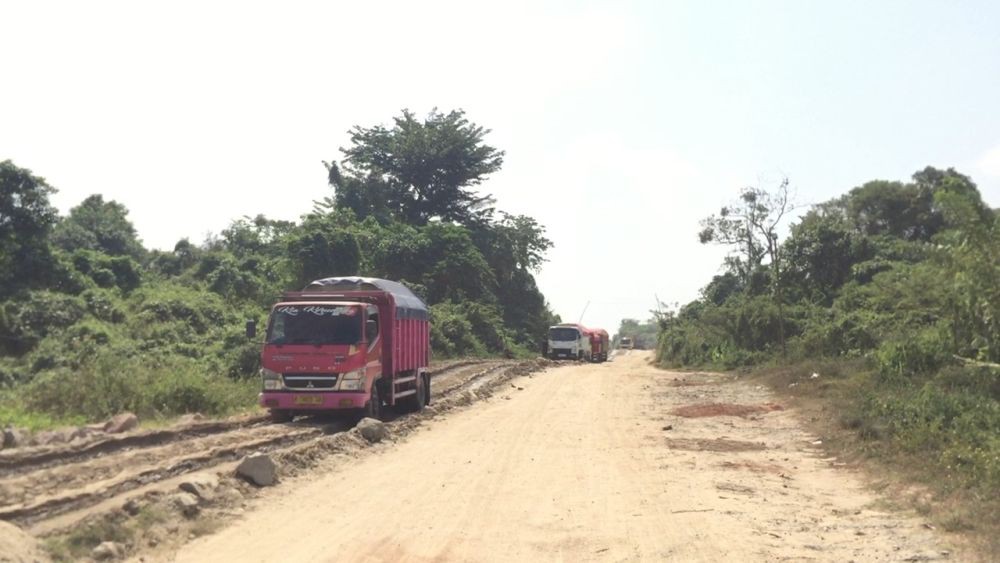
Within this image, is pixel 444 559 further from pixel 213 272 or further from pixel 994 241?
pixel 213 272

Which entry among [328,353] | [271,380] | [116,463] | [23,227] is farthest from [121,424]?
[23,227]

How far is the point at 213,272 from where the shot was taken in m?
54.9

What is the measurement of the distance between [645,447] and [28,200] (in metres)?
34.8

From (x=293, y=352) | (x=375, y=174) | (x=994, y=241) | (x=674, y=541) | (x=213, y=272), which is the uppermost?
(x=375, y=174)

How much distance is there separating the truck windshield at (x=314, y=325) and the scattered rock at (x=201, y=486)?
23.2 ft

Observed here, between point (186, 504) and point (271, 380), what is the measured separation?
8163 mm

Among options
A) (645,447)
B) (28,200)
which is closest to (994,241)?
(645,447)

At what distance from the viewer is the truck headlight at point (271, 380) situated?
18.0m

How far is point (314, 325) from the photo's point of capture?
59.8 ft

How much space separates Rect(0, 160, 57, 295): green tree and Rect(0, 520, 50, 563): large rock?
1423 inches

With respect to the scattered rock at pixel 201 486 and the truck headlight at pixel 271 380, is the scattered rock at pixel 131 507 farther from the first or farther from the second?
the truck headlight at pixel 271 380

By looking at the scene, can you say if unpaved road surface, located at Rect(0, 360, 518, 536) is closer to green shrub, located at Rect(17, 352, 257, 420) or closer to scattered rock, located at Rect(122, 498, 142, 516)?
scattered rock, located at Rect(122, 498, 142, 516)

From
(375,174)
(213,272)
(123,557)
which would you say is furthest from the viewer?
(375,174)

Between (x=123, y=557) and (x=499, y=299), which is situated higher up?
(x=499, y=299)
